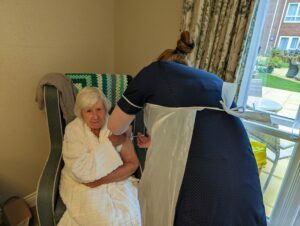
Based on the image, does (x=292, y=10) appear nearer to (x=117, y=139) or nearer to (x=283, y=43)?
(x=283, y=43)

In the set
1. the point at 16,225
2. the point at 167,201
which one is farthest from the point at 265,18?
the point at 16,225

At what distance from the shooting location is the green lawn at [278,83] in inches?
55.5

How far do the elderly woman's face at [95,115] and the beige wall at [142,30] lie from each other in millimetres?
685

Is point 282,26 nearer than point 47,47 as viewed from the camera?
Yes

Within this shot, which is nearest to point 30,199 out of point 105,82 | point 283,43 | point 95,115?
A: point 95,115

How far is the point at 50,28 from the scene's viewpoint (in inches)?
61.2

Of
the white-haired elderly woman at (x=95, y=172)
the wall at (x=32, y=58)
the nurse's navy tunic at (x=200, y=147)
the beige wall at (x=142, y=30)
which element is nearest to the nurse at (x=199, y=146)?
the nurse's navy tunic at (x=200, y=147)

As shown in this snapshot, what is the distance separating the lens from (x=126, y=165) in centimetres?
142

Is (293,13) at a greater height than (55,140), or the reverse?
(293,13)

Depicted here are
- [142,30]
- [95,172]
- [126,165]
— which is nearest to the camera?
[95,172]

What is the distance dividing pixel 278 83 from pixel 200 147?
105 cm

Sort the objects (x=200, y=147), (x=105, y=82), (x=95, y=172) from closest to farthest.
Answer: (x=200, y=147)
(x=95, y=172)
(x=105, y=82)

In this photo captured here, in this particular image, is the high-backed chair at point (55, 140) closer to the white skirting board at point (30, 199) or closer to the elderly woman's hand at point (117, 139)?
the elderly woman's hand at point (117, 139)

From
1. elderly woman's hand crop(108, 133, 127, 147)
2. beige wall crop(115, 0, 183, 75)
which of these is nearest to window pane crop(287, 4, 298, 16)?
beige wall crop(115, 0, 183, 75)
